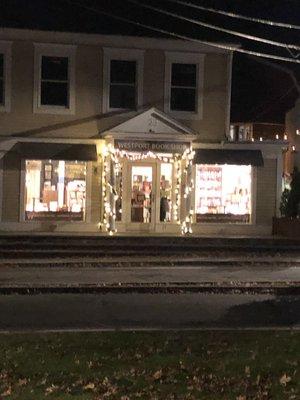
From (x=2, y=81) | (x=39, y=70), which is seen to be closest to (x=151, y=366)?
(x=39, y=70)

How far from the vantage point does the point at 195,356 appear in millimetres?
9688

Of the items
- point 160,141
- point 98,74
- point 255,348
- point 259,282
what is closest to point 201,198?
point 160,141

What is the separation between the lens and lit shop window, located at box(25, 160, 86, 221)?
24.1m

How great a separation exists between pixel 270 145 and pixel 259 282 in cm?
864

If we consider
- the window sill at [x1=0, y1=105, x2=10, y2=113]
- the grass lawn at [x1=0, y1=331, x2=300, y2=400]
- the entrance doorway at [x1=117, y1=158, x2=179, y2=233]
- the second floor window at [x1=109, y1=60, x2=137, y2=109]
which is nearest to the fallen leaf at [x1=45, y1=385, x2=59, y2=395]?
the grass lawn at [x1=0, y1=331, x2=300, y2=400]

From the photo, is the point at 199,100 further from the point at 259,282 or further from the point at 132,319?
the point at 132,319

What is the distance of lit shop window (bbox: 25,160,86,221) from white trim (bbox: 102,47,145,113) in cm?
195

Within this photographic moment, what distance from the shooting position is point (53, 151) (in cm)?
2383

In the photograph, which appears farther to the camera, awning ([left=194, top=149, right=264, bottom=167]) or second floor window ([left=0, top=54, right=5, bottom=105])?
awning ([left=194, top=149, right=264, bottom=167])

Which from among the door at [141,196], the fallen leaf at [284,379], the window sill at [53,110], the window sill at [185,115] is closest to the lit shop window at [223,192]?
the door at [141,196]

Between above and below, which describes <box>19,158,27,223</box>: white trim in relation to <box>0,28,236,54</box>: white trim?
below

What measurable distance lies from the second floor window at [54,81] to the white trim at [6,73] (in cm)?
89

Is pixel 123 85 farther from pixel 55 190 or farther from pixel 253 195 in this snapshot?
pixel 253 195

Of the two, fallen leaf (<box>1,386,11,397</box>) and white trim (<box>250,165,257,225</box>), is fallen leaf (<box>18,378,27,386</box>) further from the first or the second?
white trim (<box>250,165,257,225</box>)
